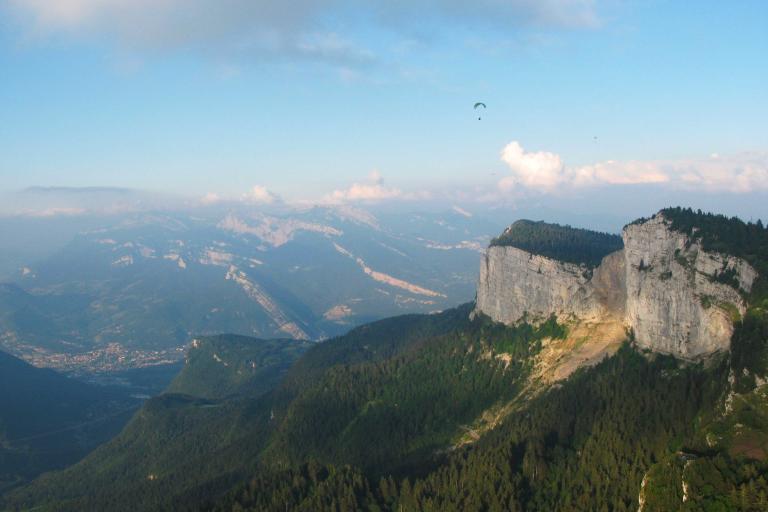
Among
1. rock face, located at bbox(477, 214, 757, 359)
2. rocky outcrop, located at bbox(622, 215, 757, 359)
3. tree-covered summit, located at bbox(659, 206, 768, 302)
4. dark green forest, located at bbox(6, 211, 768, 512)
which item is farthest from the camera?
rock face, located at bbox(477, 214, 757, 359)

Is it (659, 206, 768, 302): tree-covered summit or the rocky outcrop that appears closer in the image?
(659, 206, 768, 302): tree-covered summit

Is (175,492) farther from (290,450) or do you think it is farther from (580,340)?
(580,340)

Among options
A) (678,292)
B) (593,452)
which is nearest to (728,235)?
(678,292)

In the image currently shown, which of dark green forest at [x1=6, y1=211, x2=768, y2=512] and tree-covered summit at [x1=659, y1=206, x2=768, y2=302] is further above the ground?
tree-covered summit at [x1=659, y1=206, x2=768, y2=302]

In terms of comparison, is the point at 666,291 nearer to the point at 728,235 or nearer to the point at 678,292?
the point at 678,292

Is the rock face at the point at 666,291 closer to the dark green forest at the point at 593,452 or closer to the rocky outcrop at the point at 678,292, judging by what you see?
the rocky outcrop at the point at 678,292

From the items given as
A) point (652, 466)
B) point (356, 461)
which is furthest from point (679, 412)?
point (356, 461)

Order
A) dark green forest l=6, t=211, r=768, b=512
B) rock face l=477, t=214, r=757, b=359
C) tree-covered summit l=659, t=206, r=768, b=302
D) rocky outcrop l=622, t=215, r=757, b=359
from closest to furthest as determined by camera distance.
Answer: dark green forest l=6, t=211, r=768, b=512
tree-covered summit l=659, t=206, r=768, b=302
rocky outcrop l=622, t=215, r=757, b=359
rock face l=477, t=214, r=757, b=359

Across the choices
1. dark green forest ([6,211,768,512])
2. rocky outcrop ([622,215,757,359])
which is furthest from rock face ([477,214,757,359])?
dark green forest ([6,211,768,512])

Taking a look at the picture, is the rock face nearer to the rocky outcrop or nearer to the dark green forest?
the rocky outcrop

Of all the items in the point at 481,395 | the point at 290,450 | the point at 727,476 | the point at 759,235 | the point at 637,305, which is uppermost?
the point at 759,235
